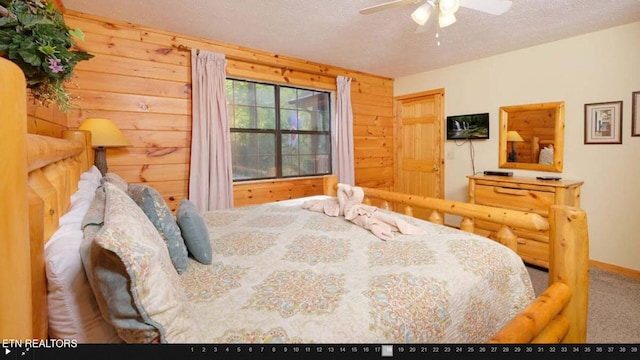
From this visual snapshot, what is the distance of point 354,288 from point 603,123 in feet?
10.2

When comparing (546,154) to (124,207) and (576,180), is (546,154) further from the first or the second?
(124,207)

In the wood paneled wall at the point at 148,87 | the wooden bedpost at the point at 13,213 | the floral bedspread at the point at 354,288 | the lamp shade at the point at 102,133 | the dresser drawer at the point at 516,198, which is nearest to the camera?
the wooden bedpost at the point at 13,213

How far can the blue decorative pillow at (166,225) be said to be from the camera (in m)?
1.18

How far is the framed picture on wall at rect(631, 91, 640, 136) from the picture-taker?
2.56 m

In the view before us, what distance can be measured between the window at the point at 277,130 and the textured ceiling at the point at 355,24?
0.50 m

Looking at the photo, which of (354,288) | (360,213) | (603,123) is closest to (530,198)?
(603,123)

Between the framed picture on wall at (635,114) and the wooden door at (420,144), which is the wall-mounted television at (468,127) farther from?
the framed picture on wall at (635,114)

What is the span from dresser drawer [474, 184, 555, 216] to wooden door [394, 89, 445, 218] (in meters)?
0.87

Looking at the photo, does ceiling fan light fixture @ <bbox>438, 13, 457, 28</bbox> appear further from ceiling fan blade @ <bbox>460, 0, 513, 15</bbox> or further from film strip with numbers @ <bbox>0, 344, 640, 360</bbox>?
film strip with numbers @ <bbox>0, 344, 640, 360</bbox>

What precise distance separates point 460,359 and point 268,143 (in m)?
3.02

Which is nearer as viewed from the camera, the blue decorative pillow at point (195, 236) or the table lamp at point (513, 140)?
the blue decorative pillow at point (195, 236)

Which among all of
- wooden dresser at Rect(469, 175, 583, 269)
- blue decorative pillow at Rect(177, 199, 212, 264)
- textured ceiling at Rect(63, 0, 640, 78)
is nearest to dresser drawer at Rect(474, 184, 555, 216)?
wooden dresser at Rect(469, 175, 583, 269)

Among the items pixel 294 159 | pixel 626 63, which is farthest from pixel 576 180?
pixel 294 159

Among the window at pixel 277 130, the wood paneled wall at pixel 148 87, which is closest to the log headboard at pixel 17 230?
the wood paneled wall at pixel 148 87
